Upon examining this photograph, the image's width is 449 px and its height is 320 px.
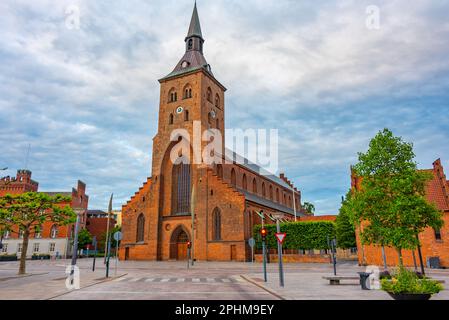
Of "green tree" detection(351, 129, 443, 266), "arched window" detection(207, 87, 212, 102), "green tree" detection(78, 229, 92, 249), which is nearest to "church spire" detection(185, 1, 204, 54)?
"arched window" detection(207, 87, 212, 102)

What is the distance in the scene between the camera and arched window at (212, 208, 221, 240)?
A: 44.0 m

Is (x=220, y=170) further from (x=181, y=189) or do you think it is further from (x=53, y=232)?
(x=53, y=232)

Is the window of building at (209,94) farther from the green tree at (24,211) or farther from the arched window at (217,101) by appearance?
the green tree at (24,211)

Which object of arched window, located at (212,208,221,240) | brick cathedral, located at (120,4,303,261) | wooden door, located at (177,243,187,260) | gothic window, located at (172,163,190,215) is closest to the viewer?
brick cathedral, located at (120,4,303,261)

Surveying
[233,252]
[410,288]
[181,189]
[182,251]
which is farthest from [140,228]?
[410,288]

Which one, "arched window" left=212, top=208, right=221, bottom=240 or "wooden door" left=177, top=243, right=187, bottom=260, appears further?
"wooden door" left=177, top=243, right=187, bottom=260

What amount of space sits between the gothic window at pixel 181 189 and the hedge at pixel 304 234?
11202mm

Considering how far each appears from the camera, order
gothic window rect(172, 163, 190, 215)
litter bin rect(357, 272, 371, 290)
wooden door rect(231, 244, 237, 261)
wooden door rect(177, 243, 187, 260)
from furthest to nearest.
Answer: gothic window rect(172, 163, 190, 215) → wooden door rect(177, 243, 187, 260) → wooden door rect(231, 244, 237, 261) → litter bin rect(357, 272, 371, 290)

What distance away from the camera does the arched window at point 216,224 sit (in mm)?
44000

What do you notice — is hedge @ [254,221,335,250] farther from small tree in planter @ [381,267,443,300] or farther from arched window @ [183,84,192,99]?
small tree in planter @ [381,267,443,300]

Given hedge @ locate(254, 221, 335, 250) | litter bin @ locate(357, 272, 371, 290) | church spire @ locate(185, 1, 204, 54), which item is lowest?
litter bin @ locate(357, 272, 371, 290)

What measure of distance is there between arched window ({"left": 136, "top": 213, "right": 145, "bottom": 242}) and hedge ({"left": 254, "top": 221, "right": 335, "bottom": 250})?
17343 mm

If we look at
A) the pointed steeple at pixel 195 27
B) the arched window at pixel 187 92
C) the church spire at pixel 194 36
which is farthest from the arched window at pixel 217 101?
the pointed steeple at pixel 195 27
